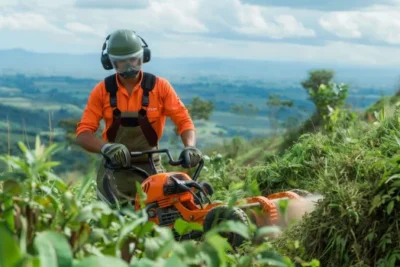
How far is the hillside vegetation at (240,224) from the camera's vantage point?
260 cm

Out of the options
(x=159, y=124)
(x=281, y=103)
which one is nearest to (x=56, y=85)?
(x=281, y=103)

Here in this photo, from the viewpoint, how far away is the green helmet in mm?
7180

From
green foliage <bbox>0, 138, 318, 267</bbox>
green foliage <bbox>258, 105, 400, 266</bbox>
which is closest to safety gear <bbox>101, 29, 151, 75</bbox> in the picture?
green foliage <bbox>258, 105, 400, 266</bbox>

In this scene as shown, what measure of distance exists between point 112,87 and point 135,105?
0.87 feet

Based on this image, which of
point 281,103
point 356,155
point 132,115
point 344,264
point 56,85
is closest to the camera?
point 344,264

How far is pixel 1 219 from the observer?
2656mm

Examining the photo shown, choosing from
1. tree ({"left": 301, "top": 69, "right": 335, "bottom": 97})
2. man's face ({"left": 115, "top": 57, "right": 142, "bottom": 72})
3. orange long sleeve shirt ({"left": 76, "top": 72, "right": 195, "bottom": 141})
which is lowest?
tree ({"left": 301, "top": 69, "right": 335, "bottom": 97})

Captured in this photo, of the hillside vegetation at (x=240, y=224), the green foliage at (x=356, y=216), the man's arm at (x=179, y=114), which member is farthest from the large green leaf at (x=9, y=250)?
the man's arm at (x=179, y=114)

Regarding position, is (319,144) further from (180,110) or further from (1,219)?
(1,219)

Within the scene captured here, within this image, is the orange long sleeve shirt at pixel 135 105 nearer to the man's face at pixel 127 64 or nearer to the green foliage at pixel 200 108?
the man's face at pixel 127 64

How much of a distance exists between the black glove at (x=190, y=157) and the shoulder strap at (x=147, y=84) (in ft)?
2.83

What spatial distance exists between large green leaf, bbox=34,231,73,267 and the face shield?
16.1 ft

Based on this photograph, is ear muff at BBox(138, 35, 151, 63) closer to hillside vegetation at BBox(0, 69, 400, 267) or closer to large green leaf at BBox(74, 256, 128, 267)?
hillside vegetation at BBox(0, 69, 400, 267)

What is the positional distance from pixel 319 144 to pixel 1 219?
17.3ft
